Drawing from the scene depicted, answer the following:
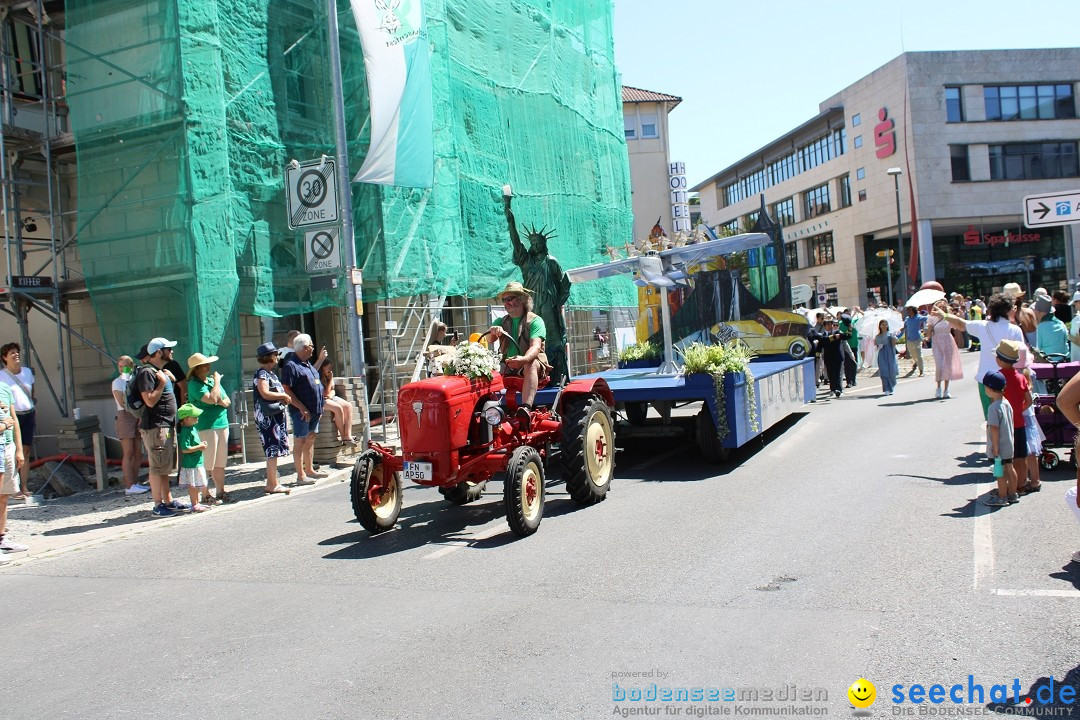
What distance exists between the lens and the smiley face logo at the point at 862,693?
12.6 feet

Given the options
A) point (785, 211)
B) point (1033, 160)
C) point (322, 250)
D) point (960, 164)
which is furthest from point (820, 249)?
point (322, 250)

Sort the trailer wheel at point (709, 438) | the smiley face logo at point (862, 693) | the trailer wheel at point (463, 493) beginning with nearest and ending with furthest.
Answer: the smiley face logo at point (862, 693) < the trailer wheel at point (463, 493) < the trailer wheel at point (709, 438)

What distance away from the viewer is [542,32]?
21922mm

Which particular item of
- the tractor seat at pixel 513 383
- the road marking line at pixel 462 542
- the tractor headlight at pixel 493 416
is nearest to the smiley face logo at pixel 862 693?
the road marking line at pixel 462 542

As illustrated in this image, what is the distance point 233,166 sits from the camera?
43.7 feet

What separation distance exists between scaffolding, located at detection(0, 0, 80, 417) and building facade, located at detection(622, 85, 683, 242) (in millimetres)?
36849

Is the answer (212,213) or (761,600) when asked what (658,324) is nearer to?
(212,213)

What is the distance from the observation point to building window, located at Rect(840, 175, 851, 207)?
57.7m

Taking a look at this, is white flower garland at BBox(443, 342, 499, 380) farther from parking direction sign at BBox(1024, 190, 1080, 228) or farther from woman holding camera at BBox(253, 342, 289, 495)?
parking direction sign at BBox(1024, 190, 1080, 228)

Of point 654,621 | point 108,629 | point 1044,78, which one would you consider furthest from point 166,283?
point 1044,78

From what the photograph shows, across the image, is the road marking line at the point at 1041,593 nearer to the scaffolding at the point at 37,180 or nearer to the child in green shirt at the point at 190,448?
the child in green shirt at the point at 190,448

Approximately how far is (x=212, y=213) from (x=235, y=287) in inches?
43.8

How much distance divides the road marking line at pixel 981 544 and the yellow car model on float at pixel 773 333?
7.28 m

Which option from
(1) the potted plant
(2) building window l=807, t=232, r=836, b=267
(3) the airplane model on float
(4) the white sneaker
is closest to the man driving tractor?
(3) the airplane model on float
